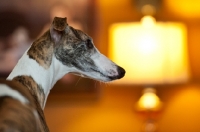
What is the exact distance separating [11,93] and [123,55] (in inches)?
38.9

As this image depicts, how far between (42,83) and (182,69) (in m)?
0.87

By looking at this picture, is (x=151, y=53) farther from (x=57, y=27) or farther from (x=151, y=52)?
(x=57, y=27)

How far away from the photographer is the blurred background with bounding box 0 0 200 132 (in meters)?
1.86

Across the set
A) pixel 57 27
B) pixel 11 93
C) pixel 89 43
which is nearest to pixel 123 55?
pixel 89 43

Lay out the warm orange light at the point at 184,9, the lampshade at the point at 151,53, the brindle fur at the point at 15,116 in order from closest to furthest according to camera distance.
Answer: the brindle fur at the point at 15,116, the lampshade at the point at 151,53, the warm orange light at the point at 184,9

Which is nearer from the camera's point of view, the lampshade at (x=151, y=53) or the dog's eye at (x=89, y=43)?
the dog's eye at (x=89, y=43)

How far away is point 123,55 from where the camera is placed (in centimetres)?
185

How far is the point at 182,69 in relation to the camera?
1857mm

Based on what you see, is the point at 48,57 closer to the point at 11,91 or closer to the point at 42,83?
the point at 42,83

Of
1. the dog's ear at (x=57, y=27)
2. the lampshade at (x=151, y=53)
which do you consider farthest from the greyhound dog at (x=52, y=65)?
the lampshade at (x=151, y=53)

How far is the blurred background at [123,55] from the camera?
1859 mm

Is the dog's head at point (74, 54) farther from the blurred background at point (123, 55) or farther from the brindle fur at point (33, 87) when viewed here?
the blurred background at point (123, 55)

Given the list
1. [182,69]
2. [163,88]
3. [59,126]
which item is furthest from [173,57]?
[59,126]

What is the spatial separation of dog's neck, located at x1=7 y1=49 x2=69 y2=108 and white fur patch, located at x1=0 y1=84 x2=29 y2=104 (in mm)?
147
